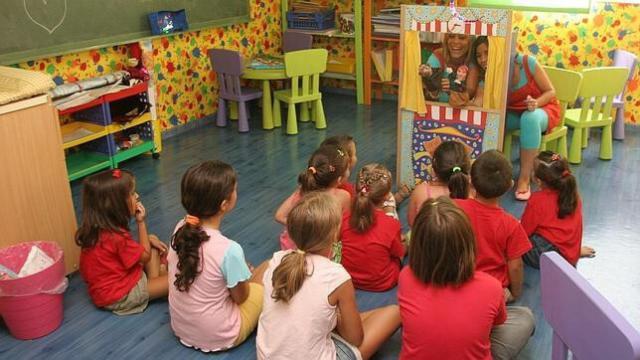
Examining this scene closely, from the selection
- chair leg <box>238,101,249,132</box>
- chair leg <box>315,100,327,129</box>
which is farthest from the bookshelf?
chair leg <box>238,101,249,132</box>

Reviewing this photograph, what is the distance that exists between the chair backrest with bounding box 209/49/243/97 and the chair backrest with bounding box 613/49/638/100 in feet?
9.81

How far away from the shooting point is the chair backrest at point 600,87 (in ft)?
13.6

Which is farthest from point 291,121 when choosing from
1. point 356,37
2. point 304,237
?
point 304,237

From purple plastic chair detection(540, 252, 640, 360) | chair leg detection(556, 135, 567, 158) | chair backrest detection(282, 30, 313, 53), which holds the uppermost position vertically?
chair backrest detection(282, 30, 313, 53)

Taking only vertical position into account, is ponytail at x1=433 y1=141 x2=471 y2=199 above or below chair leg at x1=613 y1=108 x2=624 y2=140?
above

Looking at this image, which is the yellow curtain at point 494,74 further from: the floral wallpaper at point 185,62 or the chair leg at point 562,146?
the floral wallpaper at point 185,62

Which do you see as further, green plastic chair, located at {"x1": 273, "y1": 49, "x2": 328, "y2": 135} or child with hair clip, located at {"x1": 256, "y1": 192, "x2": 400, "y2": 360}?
green plastic chair, located at {"x1": 273, "y1": 49, "x2": 328, "y2": 135}

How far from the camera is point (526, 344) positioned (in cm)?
243

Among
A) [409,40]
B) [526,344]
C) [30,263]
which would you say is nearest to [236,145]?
[409,40]

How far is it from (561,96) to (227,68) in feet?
8.62

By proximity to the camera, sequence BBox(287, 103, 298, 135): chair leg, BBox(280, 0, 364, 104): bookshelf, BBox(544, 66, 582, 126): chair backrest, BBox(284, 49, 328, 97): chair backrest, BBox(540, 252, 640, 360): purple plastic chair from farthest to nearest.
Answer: BBox(280, 0, 364, 104): bookshelf, BBox(287, 103, 298, 135): chair leg, BBox(284, 49, 328, 97): chair backrest, BBox(544, 66, 582, 126): chair backrest, BBox(540, 252, 640, 360): purple plastic chair

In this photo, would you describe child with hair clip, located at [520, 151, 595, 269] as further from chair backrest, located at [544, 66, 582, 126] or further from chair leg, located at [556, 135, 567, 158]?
chair leg, located at [556, 135, 567, 158]

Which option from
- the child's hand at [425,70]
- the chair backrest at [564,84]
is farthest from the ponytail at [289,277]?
the chair backrest at [564,84]

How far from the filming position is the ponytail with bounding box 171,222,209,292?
223cm
